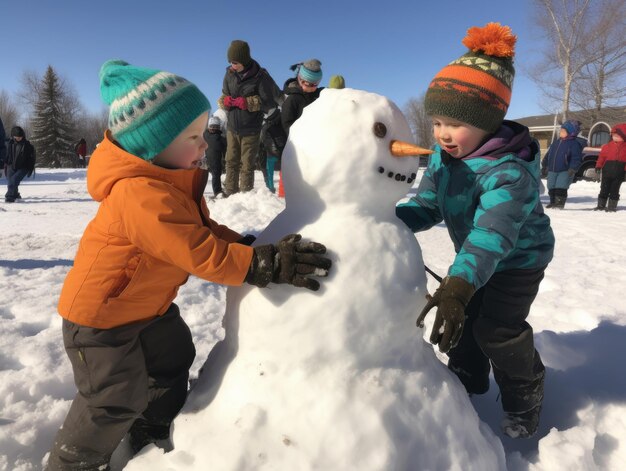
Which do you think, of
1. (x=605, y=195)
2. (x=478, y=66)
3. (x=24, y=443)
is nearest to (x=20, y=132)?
(x=24, y=443)

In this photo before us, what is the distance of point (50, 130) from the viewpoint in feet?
110

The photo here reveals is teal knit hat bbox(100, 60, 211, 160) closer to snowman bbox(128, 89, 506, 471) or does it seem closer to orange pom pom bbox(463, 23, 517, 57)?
snowman bbox(128, 89, 506, 471)

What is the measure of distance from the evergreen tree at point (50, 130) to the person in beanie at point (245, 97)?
31.9 metres

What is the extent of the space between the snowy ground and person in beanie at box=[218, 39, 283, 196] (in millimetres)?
1370

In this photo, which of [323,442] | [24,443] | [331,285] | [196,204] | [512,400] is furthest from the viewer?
[512,400]

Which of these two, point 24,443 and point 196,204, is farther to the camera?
point 24,443

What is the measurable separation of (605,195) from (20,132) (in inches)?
455

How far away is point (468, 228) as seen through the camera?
1781 mm

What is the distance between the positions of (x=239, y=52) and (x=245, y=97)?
1.86ft

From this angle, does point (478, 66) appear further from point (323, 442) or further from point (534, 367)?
point (323, 442)

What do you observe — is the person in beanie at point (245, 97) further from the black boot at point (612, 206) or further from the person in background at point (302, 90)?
the black boot at point (612, 206)

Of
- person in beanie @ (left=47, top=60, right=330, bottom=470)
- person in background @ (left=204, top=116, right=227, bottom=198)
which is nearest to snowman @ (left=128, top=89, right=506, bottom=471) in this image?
person in beanie @ (left=47, top=60, right=330, bottom=470)

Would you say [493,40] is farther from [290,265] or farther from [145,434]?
[145,434]

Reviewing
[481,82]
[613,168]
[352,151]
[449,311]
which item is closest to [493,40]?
[481,82]
